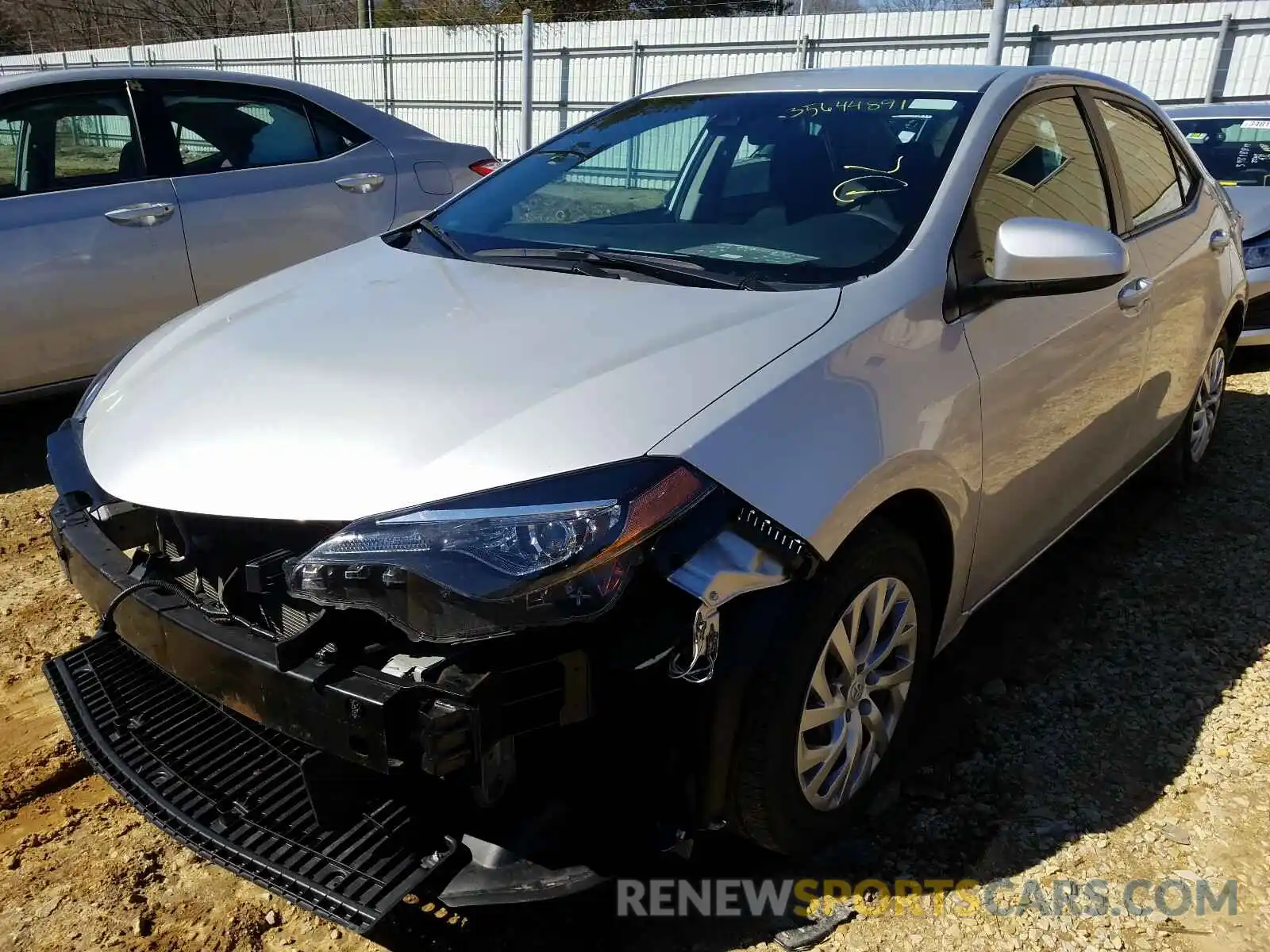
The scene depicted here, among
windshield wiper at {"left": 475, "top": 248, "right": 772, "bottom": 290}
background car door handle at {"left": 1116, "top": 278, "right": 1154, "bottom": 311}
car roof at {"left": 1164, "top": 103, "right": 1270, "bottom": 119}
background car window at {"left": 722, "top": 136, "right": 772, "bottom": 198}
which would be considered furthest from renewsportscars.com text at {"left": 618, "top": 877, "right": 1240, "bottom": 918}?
car roof at {"left": 1164, "top": 103, "right": 1270, "bottom": 119}

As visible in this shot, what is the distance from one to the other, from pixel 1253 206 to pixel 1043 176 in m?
4.35

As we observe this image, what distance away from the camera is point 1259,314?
19.7 feet

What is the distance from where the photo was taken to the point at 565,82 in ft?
53.4

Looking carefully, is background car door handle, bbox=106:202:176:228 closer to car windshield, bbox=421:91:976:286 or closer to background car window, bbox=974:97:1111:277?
car windshield, bbox=421:91:976:286

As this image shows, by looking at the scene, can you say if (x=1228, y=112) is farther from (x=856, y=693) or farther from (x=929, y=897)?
(x=929, y=897)

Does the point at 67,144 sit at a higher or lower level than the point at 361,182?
higher

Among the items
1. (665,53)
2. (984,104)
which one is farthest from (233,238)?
(665,53)

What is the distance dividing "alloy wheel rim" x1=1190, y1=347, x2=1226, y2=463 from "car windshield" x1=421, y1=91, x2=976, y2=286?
86.4 inches

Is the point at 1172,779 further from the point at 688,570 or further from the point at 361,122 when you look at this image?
the point at 361,122

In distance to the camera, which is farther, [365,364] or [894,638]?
[894,638]

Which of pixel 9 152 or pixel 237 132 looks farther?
pixel 237 132

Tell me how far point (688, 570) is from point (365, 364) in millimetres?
845

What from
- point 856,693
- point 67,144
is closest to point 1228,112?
point 856,693

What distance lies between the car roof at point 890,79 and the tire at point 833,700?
1.44 m
